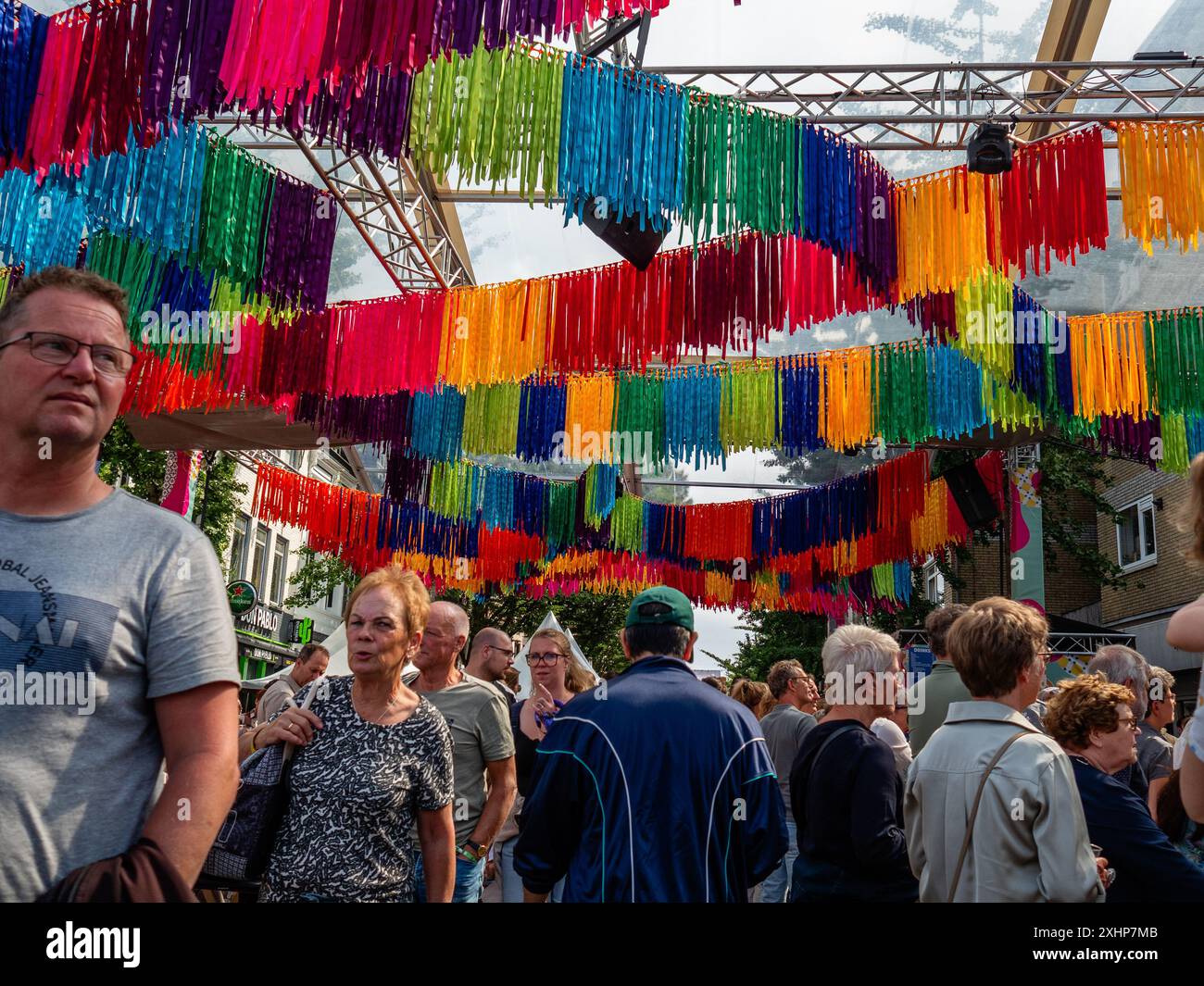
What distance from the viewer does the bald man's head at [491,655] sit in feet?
19.7

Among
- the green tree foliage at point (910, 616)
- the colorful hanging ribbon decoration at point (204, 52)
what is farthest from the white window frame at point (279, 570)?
the colorful hanging ribbon decoration at point (204, 52)

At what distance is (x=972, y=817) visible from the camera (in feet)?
9.61

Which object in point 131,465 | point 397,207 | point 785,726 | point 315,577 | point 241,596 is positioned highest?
point 397,207

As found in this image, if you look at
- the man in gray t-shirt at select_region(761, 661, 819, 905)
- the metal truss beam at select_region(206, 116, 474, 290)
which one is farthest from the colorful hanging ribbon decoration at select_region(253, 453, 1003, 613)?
the man in gray t-shirt at select_region(761, 661, 819, 905)

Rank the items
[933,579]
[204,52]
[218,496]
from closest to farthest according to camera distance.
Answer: [204,52] < [218,496] < [933,579]

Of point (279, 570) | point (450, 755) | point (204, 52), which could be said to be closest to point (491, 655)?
point (450, 755)

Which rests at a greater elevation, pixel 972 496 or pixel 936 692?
pixel 972 496

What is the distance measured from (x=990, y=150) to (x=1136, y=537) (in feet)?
55.8

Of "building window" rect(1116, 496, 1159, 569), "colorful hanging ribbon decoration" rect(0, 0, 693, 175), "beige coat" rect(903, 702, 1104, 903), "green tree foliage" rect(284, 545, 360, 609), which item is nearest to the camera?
"beige coat" rect(903, 702, 1104, 903)

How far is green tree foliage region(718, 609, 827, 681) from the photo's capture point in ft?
81.5

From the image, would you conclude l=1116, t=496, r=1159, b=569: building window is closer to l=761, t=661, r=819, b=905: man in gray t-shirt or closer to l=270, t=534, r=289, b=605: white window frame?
l=761, t=661, r=819, b=905: man in gray t-shirt

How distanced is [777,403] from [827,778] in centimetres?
628

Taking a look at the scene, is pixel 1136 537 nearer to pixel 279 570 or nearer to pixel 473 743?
pixel 473 743

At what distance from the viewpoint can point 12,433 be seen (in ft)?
5.95
